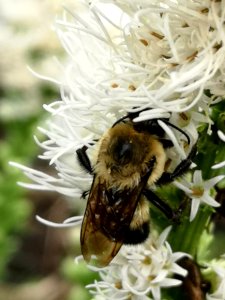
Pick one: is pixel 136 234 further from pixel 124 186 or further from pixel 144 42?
pixel 144 42

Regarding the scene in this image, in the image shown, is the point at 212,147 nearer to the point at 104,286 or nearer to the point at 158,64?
the point at 158,64

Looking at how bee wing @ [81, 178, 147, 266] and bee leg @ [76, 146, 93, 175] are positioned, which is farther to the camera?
bee leg @ [76, 146, 93, 175]

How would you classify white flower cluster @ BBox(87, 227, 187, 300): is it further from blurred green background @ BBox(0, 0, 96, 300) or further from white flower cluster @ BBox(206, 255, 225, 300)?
blurred green background @ BBox(0, 0, 96, 300)

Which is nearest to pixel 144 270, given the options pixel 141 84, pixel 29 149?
pixel 141 84

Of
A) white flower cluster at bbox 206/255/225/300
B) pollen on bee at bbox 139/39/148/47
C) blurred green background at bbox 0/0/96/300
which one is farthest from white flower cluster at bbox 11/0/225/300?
blurred green background at bbox 0/0/96/300

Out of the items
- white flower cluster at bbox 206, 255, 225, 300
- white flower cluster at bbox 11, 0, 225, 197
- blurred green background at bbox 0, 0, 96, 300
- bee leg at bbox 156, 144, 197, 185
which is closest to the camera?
white flower cluster at bbox 11, 0, 225, 197

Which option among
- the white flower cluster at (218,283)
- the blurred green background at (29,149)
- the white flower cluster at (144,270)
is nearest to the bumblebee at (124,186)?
the white flower cluster at (144,270)
